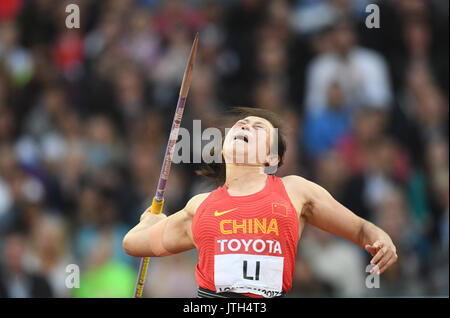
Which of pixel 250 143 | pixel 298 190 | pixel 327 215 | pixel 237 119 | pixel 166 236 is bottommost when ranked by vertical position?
pixel 166 236

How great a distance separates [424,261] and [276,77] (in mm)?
2947

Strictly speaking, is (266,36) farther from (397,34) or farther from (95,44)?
(95,44)

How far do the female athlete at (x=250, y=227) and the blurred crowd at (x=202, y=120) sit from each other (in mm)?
2836

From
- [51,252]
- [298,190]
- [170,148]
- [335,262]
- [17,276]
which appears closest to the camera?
[298,190]

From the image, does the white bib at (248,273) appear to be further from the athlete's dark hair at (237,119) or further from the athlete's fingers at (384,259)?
the athlete's dark hair at (237,119)

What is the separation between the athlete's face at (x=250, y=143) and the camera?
4.36 m

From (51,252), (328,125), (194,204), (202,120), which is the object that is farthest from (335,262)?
(194,204)

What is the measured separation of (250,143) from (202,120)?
12.8 ft

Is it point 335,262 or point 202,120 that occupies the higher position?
point 202,120

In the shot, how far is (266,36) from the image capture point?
935cm

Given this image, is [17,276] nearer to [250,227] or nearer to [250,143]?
[250,143]

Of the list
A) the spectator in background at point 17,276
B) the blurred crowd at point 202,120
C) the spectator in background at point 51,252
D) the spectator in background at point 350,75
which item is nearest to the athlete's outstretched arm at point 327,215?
the blurred crowd at point 202,120

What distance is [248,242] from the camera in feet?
13.3
